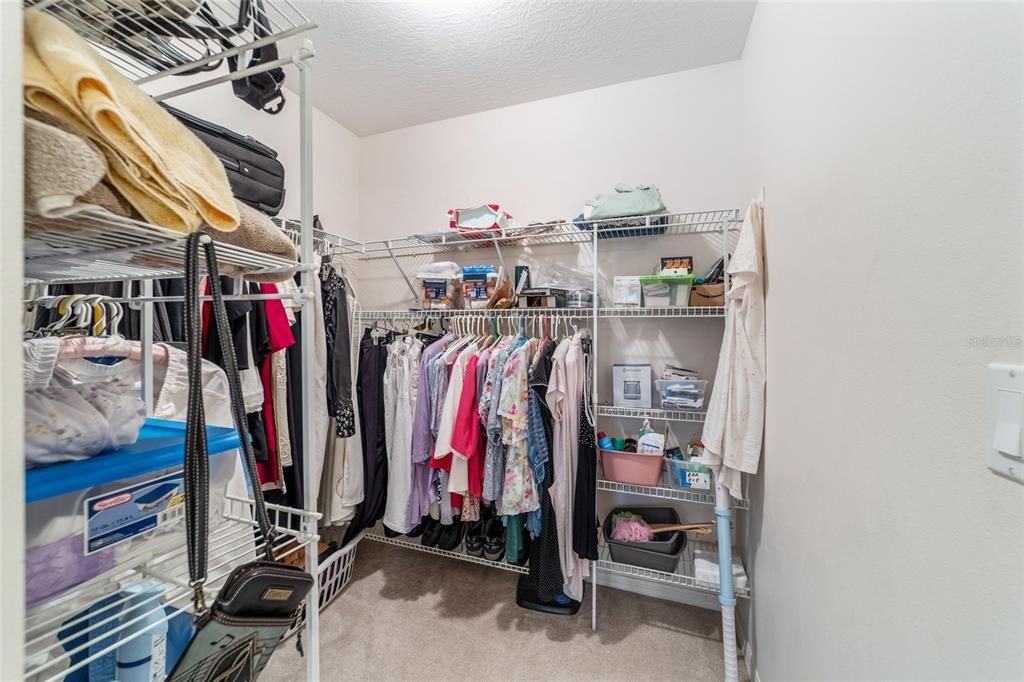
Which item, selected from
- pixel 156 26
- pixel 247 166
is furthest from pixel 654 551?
pixel 247 166

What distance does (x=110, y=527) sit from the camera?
501mm

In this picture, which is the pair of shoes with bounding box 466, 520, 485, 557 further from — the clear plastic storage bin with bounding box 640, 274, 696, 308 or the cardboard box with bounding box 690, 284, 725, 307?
the cardboard box with bounding box 690, 284, 725, 307

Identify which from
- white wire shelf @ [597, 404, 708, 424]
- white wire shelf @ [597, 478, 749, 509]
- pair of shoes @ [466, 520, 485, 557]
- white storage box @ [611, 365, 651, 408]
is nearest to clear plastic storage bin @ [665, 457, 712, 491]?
white wire shelf @ [597, 478, 749, 509]

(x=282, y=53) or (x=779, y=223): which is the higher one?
(x=282, y=53)

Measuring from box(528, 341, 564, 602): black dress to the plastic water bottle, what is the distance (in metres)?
1.30

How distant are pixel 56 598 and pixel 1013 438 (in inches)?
43.5

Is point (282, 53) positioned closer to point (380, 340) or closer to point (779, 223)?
point (380, 340)

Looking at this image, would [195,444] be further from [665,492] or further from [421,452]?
[665,492]

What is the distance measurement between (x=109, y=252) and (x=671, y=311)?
1797 millimetres

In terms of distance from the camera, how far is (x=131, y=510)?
0.52m

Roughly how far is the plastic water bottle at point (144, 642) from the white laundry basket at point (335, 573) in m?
1.36

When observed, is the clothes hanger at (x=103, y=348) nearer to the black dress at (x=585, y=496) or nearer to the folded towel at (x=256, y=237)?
the folded towel at (x=256, y=237)

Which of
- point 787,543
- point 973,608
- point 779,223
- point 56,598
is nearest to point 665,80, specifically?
point 779,223

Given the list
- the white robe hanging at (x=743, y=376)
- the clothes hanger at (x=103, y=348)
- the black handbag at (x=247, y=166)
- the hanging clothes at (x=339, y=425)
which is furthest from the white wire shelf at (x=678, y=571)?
the black handbag at (x=247, y=166)
